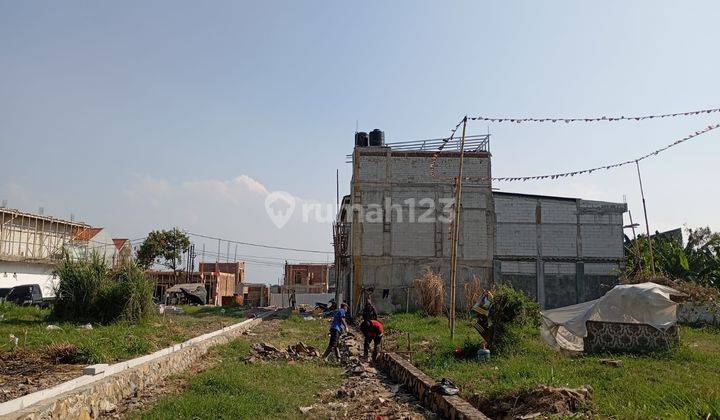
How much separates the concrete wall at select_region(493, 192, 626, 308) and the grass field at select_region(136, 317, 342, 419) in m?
16.9

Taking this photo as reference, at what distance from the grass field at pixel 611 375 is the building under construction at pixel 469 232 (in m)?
13.4

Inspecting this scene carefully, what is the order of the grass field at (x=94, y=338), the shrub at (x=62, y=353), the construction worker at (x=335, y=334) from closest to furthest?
1. the shrub at (x=62, y=353)
2. the grass field at (x=94, y=338)
3. the construction worker at (x=335, y=334)

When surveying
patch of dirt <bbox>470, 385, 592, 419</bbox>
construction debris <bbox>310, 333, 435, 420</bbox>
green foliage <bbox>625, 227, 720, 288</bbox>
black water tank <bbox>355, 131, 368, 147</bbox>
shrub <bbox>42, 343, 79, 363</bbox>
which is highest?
black water tank <bbox>355, 131, 368, 147</bbox>

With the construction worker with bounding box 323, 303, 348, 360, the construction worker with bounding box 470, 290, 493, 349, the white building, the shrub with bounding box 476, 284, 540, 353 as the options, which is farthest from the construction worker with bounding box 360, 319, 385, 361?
the white building

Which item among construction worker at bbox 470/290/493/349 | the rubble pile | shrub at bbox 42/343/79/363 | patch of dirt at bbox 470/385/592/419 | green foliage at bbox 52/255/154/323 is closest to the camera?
patch of dirt at bbox 470/385/592/419

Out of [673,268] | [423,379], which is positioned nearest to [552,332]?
[423,379]

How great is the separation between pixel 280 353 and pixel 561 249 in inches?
736

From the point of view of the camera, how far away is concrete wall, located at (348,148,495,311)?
95.4 feet

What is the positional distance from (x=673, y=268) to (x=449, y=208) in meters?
12.2

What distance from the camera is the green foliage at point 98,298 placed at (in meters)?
18.0

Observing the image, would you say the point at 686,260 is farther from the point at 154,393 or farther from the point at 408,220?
the point at 154,393

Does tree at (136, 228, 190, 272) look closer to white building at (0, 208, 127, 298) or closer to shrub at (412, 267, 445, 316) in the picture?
white building at (0, 208, 127, 298)

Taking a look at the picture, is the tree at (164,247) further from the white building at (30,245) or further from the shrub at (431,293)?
the shrub at (431,293)

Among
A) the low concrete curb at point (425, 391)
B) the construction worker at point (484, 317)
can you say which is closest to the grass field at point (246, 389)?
the low concrete curb at point (425, 391)
